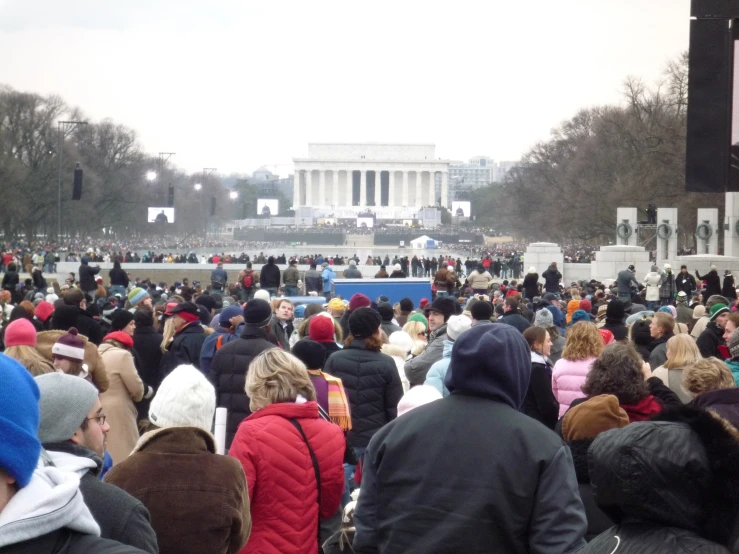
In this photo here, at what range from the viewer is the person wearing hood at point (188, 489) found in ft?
13.4

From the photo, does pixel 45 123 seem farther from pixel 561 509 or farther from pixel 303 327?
pixel 561 509

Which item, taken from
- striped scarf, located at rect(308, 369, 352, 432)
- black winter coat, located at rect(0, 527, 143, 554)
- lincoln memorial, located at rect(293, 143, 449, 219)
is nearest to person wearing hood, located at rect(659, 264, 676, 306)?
striped scarf, located at rect(308, 369, 352, 432)

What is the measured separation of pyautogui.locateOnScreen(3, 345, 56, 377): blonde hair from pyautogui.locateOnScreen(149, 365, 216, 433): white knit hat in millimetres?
2063

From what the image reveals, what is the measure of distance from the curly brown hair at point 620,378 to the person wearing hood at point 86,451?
2623 millimetres

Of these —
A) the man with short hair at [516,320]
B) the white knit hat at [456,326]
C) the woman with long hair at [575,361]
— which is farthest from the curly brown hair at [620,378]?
the man with short hair at [516,320]

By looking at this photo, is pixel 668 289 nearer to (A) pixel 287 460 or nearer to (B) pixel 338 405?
(B) pixel 338 405

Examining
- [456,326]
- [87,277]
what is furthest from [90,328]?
[87,277]

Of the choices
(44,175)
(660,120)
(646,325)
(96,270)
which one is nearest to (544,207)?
(660,120)

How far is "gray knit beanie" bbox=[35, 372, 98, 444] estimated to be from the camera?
3.57 meters

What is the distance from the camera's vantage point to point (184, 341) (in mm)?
9766

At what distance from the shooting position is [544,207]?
7569 centimetres

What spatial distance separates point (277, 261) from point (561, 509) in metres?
43.2

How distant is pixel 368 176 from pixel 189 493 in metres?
134

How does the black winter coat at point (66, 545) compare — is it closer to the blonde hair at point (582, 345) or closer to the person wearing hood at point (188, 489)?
the person wearing hood at point (188, 489)
